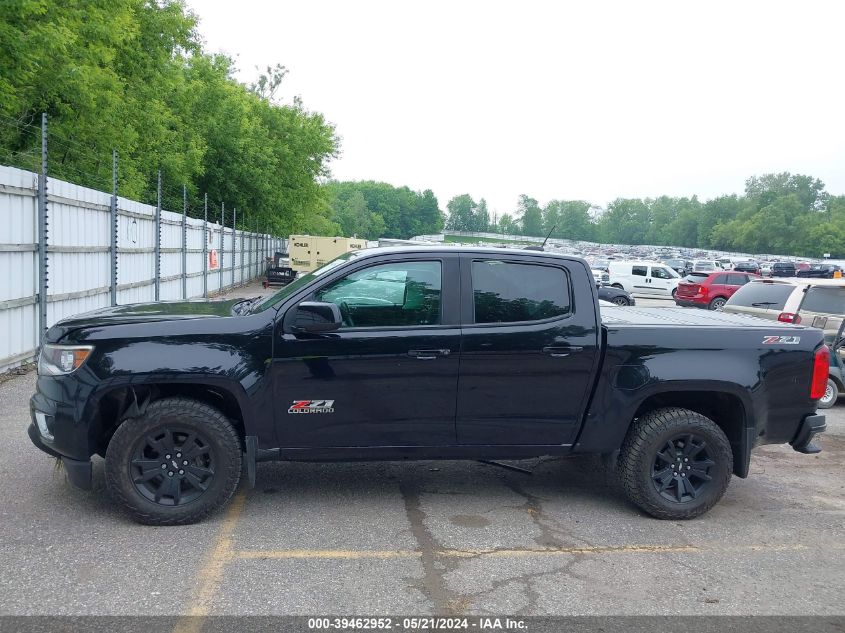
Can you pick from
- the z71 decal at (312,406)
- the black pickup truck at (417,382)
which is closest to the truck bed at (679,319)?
the black pickup truck at (417,382)

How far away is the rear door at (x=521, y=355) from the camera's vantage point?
17.7 ft

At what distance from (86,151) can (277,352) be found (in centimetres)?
1810

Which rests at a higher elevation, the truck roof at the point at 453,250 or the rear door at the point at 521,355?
the truck roof at the point at 453,250

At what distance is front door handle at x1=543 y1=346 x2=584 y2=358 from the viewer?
5441mm

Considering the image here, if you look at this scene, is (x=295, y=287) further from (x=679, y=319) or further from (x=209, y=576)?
(x=679, y=319)

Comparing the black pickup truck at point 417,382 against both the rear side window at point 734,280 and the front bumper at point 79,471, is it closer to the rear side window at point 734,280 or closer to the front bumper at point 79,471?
the front bumper at point 79,471

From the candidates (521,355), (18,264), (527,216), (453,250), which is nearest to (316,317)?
(453,250)

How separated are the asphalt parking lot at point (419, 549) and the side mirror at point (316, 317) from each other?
4.23 ft

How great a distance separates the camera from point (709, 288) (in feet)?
97.8

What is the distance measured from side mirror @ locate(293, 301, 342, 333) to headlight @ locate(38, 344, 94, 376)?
4.23 feet

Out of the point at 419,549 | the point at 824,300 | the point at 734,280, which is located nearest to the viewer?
the point at 419,549

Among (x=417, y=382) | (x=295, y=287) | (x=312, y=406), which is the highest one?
(x=295, y=287)

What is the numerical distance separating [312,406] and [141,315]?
1.32m

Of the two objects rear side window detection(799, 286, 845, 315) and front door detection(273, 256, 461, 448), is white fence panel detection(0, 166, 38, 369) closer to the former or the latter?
front door detection(273, 256, 461, 448)
